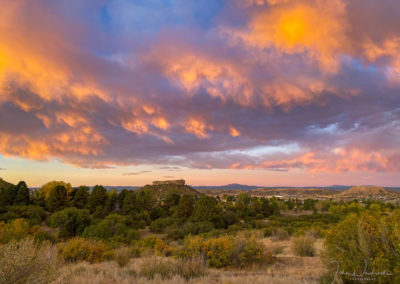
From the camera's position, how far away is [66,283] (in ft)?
19.9

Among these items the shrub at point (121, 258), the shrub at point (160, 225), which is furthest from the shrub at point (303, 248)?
the shrub at point (160, 225)

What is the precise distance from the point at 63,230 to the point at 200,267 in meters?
27.3

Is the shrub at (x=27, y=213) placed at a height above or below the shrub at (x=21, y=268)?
below

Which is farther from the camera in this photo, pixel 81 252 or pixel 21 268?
pixel 81 252

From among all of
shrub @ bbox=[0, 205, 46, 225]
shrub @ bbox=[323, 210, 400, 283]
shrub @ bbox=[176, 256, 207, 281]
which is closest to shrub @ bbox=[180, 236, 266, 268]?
shrub @ bbox=[176, 256, 207, 281]

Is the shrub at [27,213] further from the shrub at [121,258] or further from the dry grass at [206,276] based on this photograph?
the dry grass at [206,276]

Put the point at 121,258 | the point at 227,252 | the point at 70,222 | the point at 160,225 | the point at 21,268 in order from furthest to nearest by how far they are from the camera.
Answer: the point at 160,225 → the point at 70,222 → the point at 121,258 → the point at 227,252 → the point at 21,268

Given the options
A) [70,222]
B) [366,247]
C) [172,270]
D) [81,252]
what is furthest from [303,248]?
[70,222]

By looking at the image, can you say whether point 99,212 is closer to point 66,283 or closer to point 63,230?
point 63,230

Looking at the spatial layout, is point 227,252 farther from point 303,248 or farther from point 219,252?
point 303,248
